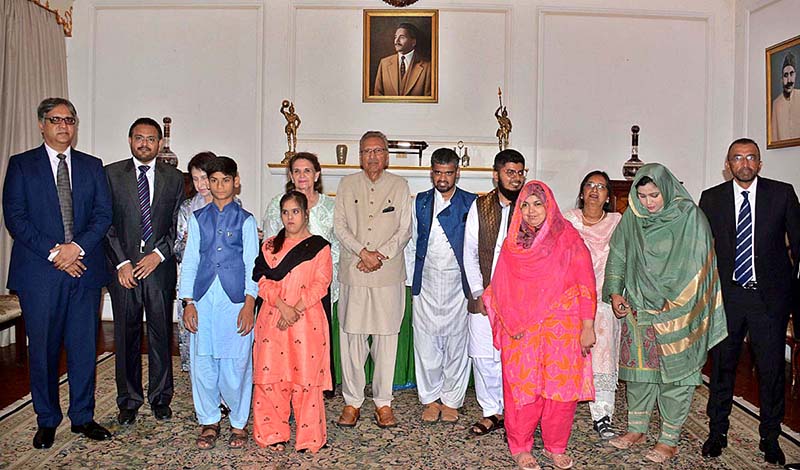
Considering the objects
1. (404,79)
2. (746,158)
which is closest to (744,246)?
(746,158)

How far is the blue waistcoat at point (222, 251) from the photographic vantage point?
11.2 feet

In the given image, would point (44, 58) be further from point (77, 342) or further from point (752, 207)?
point (752, 207)

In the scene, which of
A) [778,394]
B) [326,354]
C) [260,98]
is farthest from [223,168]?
[260,98]

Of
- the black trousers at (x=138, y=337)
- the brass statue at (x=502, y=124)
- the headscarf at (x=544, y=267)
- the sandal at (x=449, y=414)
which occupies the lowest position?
the sandal at (x=449, y=414)

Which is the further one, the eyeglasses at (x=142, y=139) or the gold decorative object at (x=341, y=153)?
the gold decorative object at (x=341, y=153)

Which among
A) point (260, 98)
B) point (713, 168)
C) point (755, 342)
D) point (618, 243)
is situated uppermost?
point (260, 98)

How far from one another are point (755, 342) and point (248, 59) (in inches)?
218

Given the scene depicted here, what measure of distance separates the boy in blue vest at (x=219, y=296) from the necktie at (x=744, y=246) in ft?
8.23

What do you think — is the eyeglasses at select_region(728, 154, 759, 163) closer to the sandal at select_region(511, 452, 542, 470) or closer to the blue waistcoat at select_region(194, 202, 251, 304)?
the sandal at select_region(511, 452, 542, 470)

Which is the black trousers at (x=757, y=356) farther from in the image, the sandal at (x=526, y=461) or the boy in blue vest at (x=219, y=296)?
the boy in blue vest at (x=219, y=296)

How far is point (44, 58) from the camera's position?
21.0ft

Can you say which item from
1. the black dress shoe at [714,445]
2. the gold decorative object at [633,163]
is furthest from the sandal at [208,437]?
the gold decorative object at [633,163]

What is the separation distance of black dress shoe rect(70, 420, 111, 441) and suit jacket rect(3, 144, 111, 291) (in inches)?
30.5

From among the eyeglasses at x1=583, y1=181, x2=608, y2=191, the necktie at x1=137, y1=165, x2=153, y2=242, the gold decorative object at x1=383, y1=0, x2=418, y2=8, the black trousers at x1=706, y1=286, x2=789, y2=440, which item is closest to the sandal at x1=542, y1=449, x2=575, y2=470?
the black trousers at x1=706, y1=286, x2=789, y2=440
